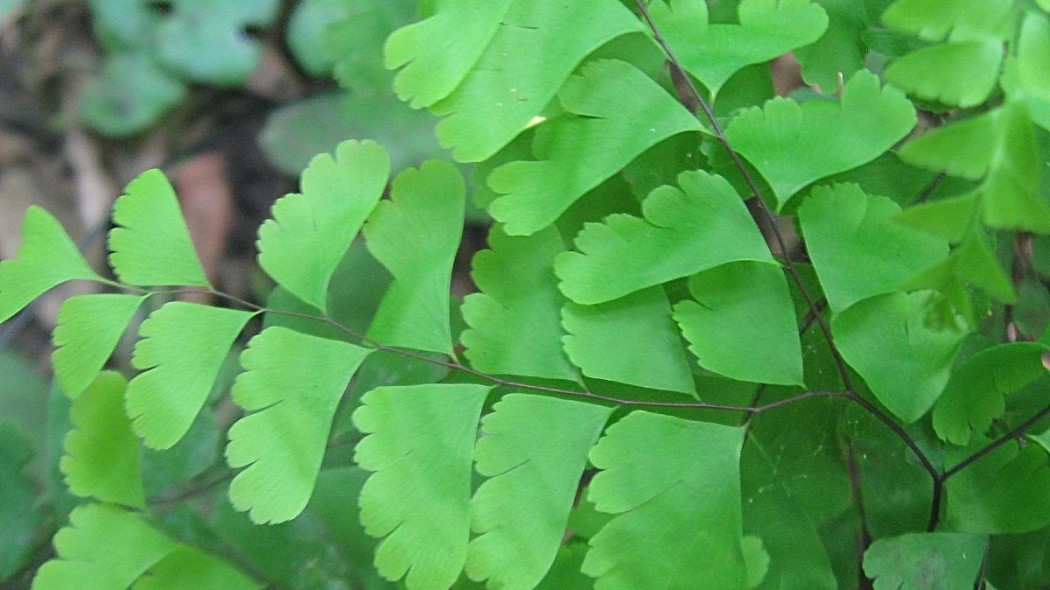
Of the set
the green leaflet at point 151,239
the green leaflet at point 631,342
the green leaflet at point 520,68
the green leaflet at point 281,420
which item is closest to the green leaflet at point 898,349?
the green leaflet at point 631,342

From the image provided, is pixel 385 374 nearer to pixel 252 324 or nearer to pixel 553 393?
pixel 553 393

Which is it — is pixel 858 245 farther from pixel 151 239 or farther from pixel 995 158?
pixel 151 239

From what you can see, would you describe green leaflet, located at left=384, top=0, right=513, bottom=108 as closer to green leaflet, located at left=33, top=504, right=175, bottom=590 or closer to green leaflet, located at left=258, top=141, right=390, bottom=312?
green leaflet, located at left=258, top=141, right=390, bottom=312

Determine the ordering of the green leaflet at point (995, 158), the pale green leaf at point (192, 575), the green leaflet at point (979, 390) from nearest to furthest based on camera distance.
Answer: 1. the green leaflet at point (995, 158)
2. the green leaflet at point (979, 390)
3. the pale green leaf at point (192, 575)

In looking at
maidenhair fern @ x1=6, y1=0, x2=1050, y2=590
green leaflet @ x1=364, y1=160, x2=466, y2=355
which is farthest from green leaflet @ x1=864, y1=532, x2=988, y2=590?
green leaflet @ x1=364, y1=160, x2=466, y2=355

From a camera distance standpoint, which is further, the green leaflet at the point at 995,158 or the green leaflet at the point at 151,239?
the green leaflet at the point at 151,239

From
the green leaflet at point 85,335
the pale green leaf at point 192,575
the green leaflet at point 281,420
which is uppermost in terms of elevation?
the green leaflet at point 85,335

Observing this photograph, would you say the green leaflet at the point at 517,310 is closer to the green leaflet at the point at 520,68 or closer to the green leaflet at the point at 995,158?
the green leaflet at the point at 520,68
